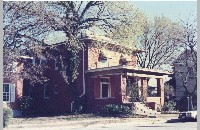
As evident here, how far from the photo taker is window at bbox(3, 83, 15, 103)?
861cm

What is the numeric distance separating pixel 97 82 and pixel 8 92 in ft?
8.31

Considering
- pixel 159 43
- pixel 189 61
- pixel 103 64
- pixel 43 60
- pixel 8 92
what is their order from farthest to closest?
pixel 103 64 < pixel 43 60 < pixel 159 43 < pixel 8 92 < pixel 189 61

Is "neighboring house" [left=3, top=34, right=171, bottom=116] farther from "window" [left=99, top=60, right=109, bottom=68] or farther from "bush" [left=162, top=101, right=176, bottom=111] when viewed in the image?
"bush" [left=162, top=101, right=176, bottom=111]

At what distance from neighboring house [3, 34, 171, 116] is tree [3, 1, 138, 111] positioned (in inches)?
9.2

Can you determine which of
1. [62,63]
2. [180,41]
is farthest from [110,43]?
[180,41]

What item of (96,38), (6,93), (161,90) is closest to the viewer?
(6,93)

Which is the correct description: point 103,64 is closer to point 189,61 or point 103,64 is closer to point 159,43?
point 159,43

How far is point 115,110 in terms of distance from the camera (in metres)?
9.82

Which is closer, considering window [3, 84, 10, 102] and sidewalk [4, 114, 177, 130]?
window [3, 84, 10, 102]

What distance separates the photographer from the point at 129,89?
9953mm

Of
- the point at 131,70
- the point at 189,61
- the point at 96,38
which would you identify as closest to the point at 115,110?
Result: the point at 131,70

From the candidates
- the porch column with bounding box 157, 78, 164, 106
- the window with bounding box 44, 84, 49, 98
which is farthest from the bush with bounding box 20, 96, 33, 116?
the porch column with bounding box 157, 78, 164, 106

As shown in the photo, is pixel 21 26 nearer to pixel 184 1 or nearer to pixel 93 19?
pixel 93 19

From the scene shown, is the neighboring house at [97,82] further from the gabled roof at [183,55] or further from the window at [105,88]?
the gabled roof at [183,55]
